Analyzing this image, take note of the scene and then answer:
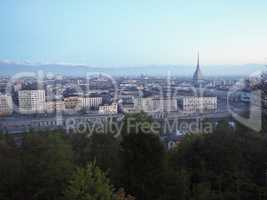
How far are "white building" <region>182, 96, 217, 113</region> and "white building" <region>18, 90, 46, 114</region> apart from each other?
12.0 m

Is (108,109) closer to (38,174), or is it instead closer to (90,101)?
(90,101)

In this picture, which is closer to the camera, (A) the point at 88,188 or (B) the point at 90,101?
(A) the point at 88,188

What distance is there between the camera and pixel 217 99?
2728cm

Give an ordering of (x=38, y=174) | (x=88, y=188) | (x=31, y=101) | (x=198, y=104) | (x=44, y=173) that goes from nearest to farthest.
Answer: (x=88, y=188)
(x=44, y=173)
(x=38, y=174)
(x=198, y=104)
(x=31, y=101)

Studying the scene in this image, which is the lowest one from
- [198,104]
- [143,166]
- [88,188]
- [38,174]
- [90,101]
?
[198,104]

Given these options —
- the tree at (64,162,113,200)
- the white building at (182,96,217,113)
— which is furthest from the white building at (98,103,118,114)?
the tree at (64,162,113,200)

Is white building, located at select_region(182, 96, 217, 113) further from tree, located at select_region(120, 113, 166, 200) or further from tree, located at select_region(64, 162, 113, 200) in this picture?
tree, located at select_region(64, 162, 113, 200)

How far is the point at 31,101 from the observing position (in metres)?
29.7

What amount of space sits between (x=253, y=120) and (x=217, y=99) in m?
12.2

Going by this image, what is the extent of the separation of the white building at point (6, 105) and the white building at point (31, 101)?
0.86 m

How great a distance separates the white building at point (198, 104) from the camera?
90.1 ft

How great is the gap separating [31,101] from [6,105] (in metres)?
2.40

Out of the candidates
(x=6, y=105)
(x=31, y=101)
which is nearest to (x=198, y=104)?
(x=31, y=101)

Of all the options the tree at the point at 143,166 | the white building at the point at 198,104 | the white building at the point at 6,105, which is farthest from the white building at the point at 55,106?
the tree at the point at 143,166
